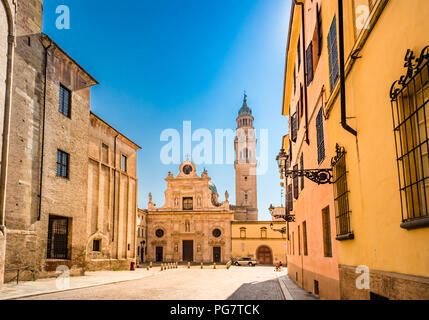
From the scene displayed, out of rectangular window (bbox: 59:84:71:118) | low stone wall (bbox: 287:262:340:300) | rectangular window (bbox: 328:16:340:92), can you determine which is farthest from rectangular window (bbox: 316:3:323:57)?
rectangular window (bbox: 59:84:71:118)

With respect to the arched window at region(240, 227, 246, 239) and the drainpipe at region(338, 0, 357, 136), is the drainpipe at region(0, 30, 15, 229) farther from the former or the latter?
the arched window at region(240, 227, 246, 239)

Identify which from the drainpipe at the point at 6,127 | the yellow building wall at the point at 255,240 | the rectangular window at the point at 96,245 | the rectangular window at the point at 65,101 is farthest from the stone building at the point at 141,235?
the drainpipe at the point at 6,127

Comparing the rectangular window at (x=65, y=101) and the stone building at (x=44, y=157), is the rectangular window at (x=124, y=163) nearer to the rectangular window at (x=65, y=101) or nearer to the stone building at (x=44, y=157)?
the stone building at (x=44, y=157)

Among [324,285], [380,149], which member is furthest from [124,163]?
[380,149]

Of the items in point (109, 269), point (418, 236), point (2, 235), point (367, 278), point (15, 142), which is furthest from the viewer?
point (109, 269)

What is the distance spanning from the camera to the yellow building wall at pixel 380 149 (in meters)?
4.50

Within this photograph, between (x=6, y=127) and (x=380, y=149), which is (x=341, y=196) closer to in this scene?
(x=380, y=149)

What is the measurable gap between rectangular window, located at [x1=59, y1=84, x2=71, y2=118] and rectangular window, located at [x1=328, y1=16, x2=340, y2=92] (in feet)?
59.3

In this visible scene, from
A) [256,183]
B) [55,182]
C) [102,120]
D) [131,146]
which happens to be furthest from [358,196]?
[256,183]

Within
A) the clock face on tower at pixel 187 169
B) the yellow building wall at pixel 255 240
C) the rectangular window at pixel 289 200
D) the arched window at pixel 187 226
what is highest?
the clock face on tower at pixel 187 169

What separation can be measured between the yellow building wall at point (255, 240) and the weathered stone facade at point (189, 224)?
1.23 metres

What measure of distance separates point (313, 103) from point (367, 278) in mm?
7274
